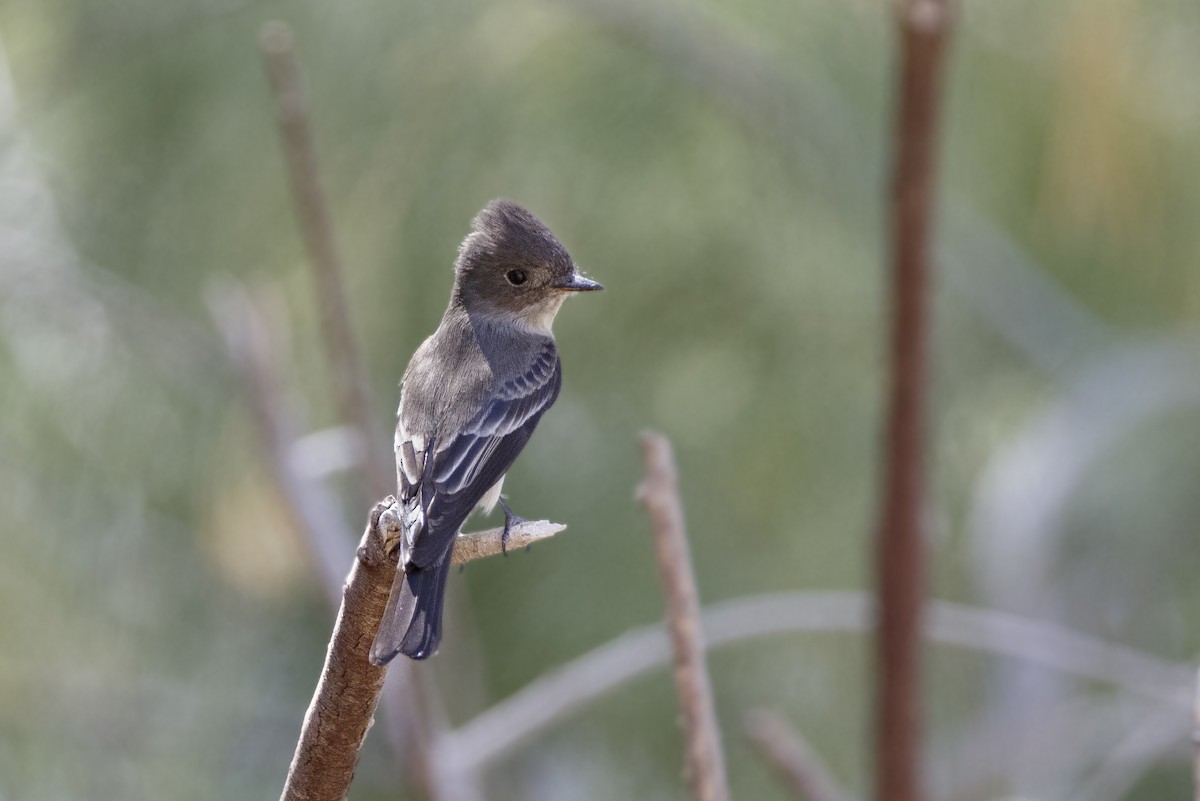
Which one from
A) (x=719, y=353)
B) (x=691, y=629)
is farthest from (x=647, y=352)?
(x=691, y=629)

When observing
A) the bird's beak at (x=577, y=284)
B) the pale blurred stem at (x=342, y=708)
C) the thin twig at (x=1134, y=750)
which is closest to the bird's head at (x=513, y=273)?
the bird's beak at (x=577, y=284)

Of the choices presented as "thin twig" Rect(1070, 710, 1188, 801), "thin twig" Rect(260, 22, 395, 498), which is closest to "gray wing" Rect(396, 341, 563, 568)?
"thin twig" Rect(260, 22, 395, 498)

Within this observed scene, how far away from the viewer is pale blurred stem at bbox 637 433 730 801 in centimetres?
171

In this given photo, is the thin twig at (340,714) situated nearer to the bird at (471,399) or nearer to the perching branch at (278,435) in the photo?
the bird at (471,399)

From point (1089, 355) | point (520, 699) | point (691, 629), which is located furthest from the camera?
point (1089, 355)

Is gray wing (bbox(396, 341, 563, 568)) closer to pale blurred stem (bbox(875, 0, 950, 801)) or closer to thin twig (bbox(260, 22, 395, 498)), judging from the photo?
pale blurred stem (bbox(875, 0, 950, 801))

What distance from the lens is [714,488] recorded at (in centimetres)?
419

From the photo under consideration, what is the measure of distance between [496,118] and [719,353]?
0.89 m

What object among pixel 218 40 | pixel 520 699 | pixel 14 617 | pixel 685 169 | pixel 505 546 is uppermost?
pixel 218 40

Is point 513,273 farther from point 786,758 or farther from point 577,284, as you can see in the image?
point 786,758

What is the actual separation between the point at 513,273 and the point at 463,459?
1.42 feet

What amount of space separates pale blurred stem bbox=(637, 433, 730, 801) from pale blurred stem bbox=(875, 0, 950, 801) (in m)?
0.61

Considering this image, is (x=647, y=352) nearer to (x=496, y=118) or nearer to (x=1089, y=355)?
(x=496, y=118)

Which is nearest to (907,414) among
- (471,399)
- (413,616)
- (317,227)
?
(471,399)
